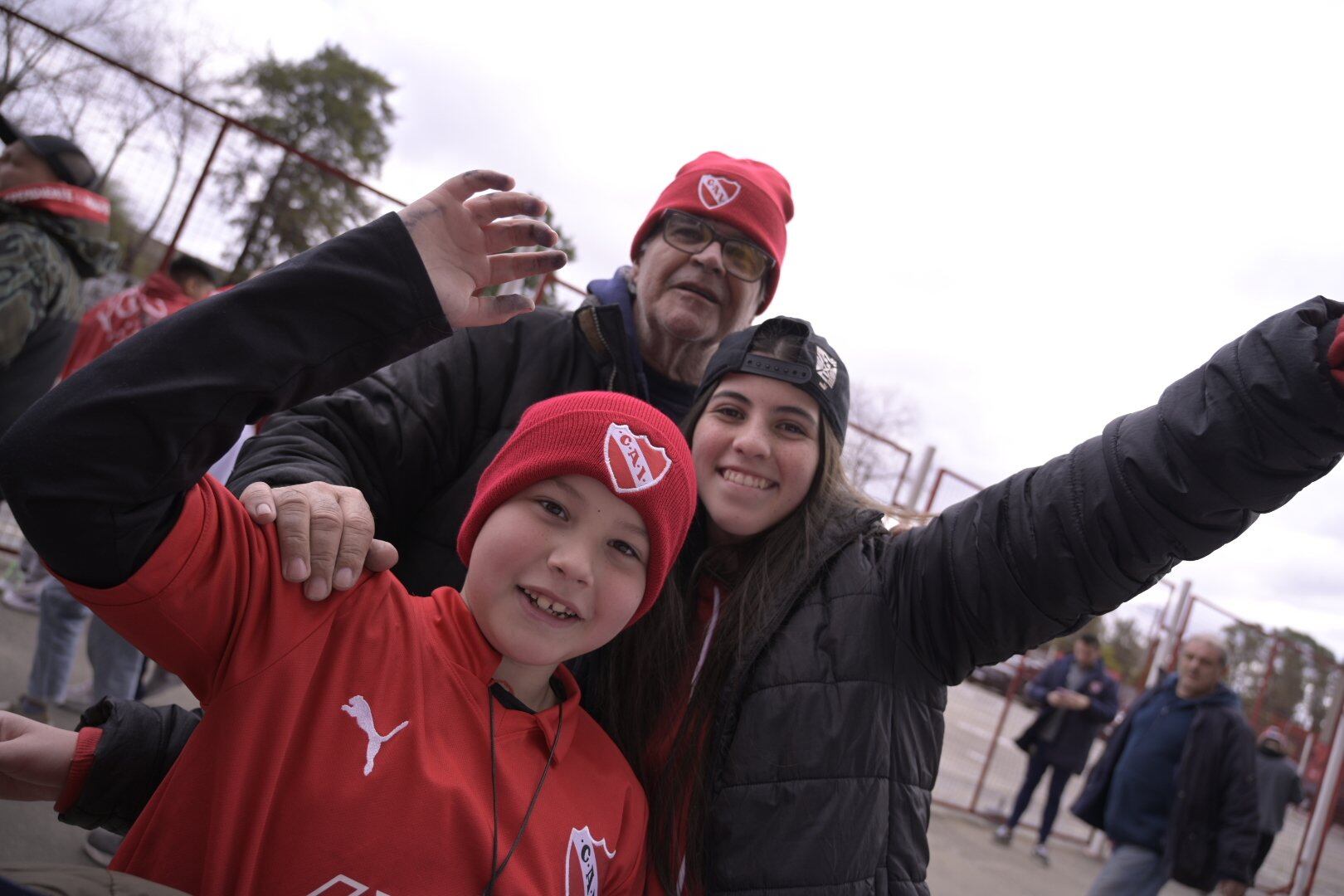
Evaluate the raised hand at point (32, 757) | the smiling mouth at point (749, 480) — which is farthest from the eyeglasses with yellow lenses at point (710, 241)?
the raised hand at point (32, 757)

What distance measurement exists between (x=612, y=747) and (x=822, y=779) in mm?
386

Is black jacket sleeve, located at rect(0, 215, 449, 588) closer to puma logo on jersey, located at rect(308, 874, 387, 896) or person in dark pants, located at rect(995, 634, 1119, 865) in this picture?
puma logo on jersey, located at rect(308, 874, 387, 896)

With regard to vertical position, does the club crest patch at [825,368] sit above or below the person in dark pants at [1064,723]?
above

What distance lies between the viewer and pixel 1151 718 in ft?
16.2

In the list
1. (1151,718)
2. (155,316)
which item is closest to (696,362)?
(155,316)

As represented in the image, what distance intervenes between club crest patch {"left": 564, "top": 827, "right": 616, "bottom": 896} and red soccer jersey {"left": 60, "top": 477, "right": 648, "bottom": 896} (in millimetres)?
17

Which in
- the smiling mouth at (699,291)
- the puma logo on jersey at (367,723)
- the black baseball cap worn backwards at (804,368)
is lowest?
the puma logo on jersey at (367,723)

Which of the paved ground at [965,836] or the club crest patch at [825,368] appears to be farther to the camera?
the paved ground at [965,836]

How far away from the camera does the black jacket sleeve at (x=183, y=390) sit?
955mm

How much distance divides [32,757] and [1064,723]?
6.58 meters

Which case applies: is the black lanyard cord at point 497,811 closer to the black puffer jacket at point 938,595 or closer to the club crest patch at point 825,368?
the black puffer jacket at point 938,595

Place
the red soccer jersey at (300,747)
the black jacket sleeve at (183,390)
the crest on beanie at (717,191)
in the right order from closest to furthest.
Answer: the black jacket sleeve at (183,390)
the red soccer jersey at (300,747)
the crest on beanie at (717,191)

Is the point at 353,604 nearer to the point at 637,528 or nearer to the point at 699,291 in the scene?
the point at 637,528

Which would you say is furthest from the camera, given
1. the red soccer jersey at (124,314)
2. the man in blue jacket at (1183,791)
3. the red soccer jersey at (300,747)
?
the man in blue jacket at (1183,791)
